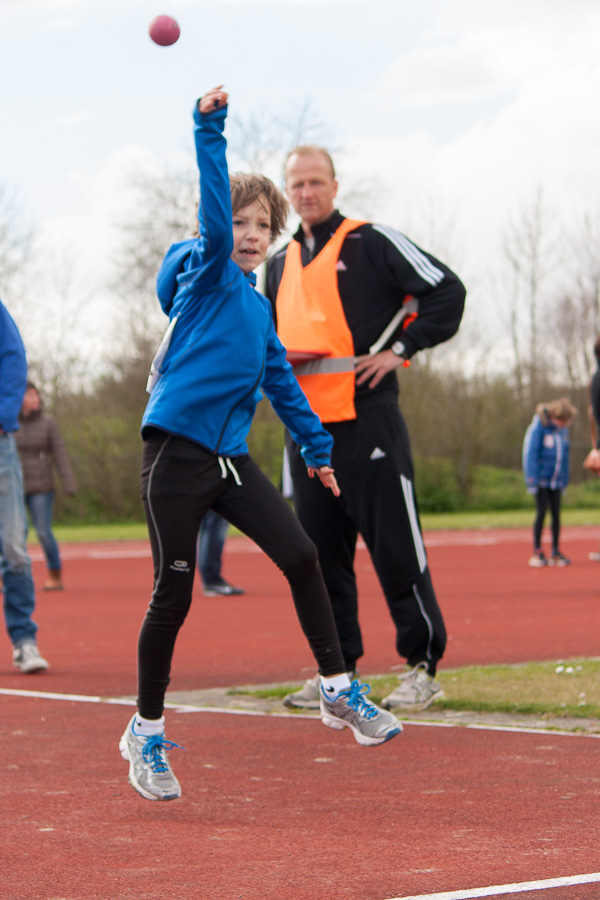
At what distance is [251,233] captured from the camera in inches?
161

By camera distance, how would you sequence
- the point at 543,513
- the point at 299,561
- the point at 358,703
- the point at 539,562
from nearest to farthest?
the point at 299,561
the point at 358,703
the point at 539,562
the point at 543,513

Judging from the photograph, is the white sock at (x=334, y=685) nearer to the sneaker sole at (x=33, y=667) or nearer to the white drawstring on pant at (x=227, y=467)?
the white drawstring on pant at (x=227, y=467)

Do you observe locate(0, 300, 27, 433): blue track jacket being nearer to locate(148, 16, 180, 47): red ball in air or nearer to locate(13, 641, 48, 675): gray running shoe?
locate(13, 641, 48, 675): gray running shoe

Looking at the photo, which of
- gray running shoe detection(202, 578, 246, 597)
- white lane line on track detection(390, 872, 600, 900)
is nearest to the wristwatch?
white lane line on track detection(390, 872, 600, 900)

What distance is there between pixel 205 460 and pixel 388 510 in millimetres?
1706

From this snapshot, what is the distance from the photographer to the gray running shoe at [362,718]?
416cm

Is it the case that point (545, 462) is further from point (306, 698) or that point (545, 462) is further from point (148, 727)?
point (148, 727)

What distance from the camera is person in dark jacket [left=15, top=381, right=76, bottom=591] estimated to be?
12836 mm

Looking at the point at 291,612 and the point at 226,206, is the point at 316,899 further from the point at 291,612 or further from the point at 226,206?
the point at 291,612

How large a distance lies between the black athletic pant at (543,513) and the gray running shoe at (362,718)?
10.8 meters

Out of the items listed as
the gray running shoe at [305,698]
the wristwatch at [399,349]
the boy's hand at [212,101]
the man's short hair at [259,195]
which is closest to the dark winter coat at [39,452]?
the gray running shoe at [305,698]

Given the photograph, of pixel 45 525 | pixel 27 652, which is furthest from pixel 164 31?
pixel 45 525

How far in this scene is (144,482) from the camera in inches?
160

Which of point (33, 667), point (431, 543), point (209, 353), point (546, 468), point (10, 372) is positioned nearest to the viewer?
point (209, 353)
